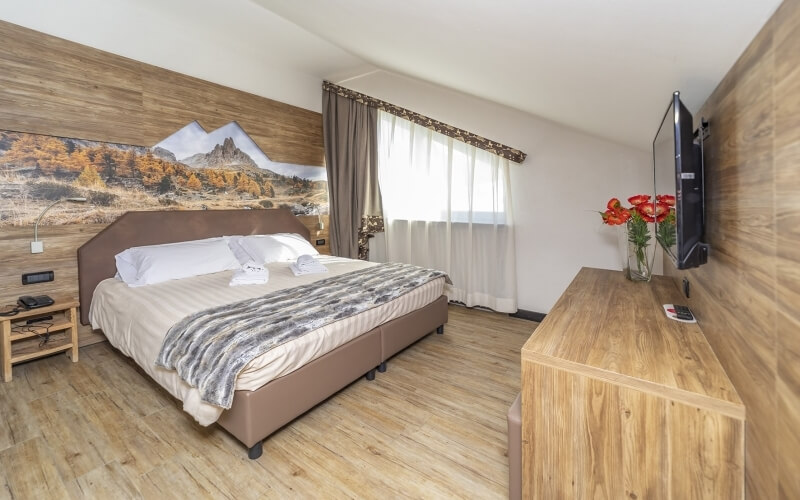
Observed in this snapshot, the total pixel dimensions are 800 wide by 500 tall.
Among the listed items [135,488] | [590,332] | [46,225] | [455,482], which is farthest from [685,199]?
[46,225]

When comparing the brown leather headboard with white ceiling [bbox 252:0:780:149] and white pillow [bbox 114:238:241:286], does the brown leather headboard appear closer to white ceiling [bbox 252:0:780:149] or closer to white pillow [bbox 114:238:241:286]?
white pillow [bbox 114:238:241:286]

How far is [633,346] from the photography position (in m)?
1.22

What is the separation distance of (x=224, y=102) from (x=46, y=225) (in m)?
1.93

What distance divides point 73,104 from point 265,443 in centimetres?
305

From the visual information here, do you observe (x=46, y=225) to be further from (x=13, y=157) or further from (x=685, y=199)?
(x=685, y=199)

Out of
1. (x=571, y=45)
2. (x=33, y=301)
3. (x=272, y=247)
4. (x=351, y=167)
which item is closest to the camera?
(x=571, y=45)

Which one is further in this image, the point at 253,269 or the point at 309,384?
the point at 253,269

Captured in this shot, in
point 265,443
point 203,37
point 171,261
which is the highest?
point 203,37

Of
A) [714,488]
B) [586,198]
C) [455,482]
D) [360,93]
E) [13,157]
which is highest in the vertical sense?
[360,93]

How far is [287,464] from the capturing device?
1.70m

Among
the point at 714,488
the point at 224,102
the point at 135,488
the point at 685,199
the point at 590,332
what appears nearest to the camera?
the point at 714,488

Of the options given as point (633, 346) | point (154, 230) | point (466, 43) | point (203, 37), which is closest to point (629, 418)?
point (633, 346)

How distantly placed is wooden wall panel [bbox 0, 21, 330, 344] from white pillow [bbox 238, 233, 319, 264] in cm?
121

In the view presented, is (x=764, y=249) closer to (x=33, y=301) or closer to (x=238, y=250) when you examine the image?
(x=238, y=250)
